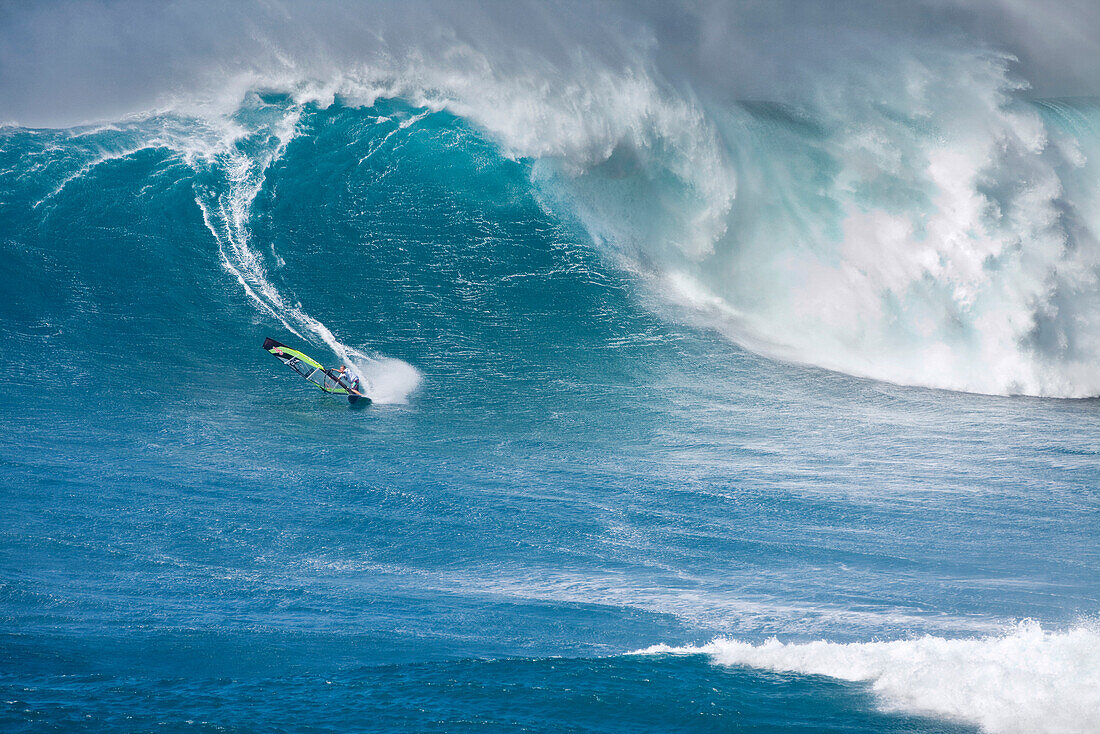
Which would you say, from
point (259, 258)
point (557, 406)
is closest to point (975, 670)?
point (557, 406)

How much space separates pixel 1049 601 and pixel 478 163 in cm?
1383

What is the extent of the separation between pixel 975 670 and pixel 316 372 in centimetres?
1008

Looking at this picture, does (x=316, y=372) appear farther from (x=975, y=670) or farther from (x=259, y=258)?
(x=975, y=670)

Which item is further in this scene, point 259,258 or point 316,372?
point 259,258

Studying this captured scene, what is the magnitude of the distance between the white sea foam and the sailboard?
24.3 feet

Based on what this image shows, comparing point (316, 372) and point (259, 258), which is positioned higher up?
point (259, 258)

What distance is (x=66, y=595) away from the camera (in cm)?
856

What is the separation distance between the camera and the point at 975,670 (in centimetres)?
728

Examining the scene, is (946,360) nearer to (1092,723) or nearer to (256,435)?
(1092,723)

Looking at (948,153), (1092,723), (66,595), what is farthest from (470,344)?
(1092,723)

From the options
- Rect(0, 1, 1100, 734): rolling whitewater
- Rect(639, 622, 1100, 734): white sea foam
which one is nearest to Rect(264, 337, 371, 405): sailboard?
Rect(0, 1, 1100, 734): rolling whitewater

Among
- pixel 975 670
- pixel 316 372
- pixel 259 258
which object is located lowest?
pixel 975 670

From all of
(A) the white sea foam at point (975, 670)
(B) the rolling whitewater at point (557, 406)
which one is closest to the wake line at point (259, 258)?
(B) the rolling whitewater at point (557, 406)

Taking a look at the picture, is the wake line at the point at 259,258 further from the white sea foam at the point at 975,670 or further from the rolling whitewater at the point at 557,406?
the white sea foam at the point at 975,670
